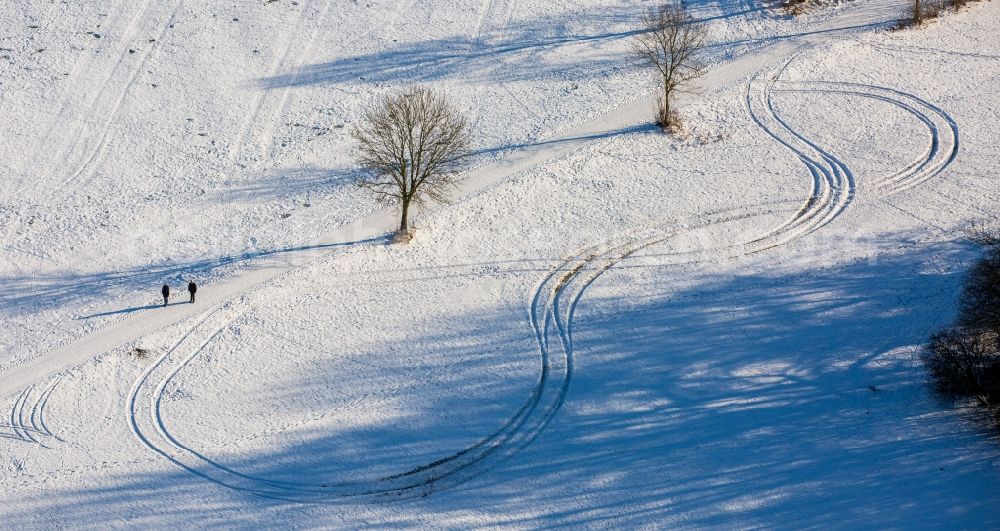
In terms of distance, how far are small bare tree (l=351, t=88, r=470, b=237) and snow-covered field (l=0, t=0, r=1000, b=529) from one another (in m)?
1.06

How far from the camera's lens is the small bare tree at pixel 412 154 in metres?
39.2

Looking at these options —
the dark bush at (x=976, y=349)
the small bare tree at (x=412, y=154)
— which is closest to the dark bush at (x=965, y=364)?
the dark bush at (x=976, y=349)

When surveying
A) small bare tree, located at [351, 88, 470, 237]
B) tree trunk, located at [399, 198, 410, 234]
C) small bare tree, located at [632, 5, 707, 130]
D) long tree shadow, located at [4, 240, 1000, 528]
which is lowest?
long tree shadow, located at [4, 240, 1000, 528]

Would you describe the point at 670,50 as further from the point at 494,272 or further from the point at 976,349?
the point at 976,349

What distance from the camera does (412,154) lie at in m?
39.1

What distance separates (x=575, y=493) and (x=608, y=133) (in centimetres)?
1939

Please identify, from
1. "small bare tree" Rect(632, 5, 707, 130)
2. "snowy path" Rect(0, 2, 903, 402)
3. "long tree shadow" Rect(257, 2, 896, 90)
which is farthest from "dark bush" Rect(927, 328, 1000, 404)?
"long tree shadow" Rect(257, 2, 896, 90)

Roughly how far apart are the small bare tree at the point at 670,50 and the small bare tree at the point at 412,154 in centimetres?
978

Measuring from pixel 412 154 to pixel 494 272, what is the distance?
574cm

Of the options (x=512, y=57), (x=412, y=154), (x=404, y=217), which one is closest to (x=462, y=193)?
(x=404, y=217)

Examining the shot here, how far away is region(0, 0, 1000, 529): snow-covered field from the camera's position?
31922mm

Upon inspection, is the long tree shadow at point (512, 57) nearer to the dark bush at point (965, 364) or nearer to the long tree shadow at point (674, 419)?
the long tree shadow at point (674, 419)

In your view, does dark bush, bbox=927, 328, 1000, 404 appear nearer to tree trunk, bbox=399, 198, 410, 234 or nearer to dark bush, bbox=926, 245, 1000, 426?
dark bush, bbox=926, 245, 1000, 426

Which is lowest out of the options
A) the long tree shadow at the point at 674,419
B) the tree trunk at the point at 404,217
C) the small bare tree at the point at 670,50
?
the long tree shadow at the point at 674,419
